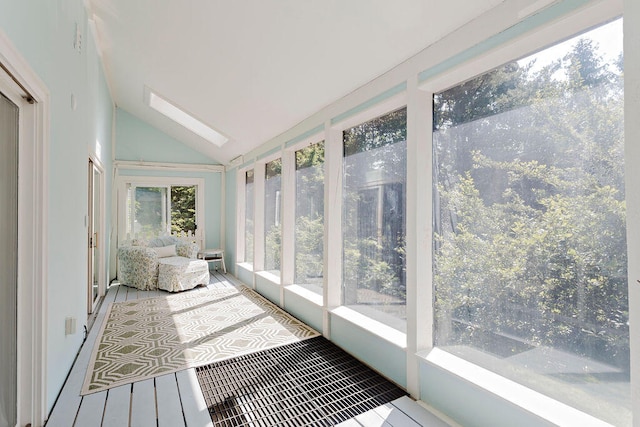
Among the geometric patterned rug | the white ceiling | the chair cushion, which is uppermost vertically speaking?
the white ceiling

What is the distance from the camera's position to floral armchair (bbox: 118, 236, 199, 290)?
516 centimetres

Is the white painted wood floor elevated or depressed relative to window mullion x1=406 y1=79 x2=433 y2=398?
depressed

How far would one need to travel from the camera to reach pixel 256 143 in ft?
16.1

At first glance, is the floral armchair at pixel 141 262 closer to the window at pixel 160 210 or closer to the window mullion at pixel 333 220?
the window at pixel 160 210

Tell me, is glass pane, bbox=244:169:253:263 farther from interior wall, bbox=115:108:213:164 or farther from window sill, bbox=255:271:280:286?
interior wall, bbox=115:108:213:164

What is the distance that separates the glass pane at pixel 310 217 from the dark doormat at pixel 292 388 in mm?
1038

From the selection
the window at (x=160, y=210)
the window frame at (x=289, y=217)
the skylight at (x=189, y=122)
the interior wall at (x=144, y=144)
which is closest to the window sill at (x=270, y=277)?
the window frame at (x=289, y=217)

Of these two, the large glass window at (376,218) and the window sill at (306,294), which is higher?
the large glass window at (376,218)

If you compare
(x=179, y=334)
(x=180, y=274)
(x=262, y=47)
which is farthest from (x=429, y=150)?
(x=180, y=274)

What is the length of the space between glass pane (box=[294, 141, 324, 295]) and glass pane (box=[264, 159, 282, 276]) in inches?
23.9

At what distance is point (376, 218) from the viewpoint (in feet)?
8.89

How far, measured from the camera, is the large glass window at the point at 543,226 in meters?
1.37

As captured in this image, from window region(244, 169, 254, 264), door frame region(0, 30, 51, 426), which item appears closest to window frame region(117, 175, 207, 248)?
window region(244, 169, 254, 264)

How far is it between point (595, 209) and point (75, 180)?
3414mm
